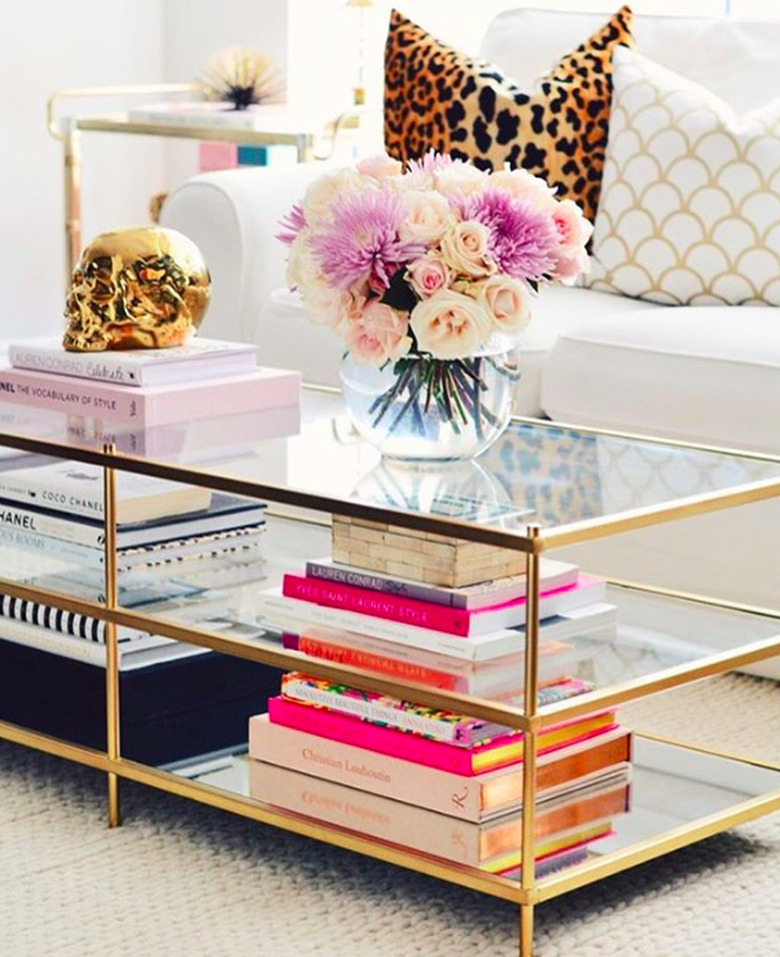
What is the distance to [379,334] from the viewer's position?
1.80 m

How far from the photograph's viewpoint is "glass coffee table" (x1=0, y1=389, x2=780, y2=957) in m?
1.63

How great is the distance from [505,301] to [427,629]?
32cm

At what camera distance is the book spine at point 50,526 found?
1975mm

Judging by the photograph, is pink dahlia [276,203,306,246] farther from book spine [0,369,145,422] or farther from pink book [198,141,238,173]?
pink book [198,141,238,173]

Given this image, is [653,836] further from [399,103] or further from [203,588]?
[399,103]

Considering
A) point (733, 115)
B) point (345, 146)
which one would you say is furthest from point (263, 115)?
point (733, 115)

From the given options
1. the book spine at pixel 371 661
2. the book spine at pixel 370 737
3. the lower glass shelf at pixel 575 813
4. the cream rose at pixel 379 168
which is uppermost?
the cream rose at pixel 379 168

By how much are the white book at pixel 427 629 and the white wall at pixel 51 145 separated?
3.38 metres

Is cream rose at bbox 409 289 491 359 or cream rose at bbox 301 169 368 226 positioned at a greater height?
cream rose at bbox 301 169 368 226

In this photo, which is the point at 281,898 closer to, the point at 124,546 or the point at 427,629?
the point at 427,629

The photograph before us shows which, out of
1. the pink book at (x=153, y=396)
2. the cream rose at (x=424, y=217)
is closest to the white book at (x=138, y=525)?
the pink book at (x=153, y=396)

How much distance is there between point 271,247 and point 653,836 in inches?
63.9

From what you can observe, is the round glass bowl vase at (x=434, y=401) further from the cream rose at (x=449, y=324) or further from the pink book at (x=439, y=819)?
the pink book at (x=439, y=819)

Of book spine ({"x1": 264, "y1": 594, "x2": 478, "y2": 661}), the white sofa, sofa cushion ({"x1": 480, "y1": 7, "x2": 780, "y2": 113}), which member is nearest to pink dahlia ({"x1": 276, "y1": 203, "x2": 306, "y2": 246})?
book spine ({"x1": 264, "y1": 594, "x2": 478, "y2": 661})
